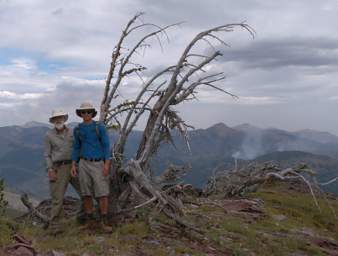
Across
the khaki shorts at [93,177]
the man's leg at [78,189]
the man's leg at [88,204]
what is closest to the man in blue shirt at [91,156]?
the khaki shorts at [93,177]

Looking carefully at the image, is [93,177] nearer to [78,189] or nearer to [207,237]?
[78,189]

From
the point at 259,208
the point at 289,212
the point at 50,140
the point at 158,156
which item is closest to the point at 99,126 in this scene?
the point at 50,140

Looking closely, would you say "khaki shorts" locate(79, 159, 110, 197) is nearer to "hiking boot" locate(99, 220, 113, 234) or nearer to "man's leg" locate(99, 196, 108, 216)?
"man's leg" locate(99, 196, 108, 216)

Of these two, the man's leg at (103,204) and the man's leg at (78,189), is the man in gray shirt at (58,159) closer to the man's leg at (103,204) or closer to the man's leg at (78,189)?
the man's leg at (78,189)

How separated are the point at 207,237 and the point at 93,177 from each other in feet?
10.6

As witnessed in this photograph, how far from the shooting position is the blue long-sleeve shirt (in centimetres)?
1137

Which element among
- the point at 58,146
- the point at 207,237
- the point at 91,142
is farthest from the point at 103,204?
the point at 207,237

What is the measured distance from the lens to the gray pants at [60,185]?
483 inches

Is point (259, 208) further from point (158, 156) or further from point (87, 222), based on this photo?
point (87, 222)

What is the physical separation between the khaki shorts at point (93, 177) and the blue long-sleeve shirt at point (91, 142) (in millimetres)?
203

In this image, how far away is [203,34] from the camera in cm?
1338

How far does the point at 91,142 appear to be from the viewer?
11.5 meters

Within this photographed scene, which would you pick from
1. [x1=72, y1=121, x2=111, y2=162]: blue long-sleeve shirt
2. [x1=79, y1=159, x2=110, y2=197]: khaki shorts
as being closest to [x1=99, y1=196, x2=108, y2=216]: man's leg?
[x1=79, y1=159, x2=110, y2=197]: khaki shorts

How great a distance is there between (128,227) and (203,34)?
210 inches
